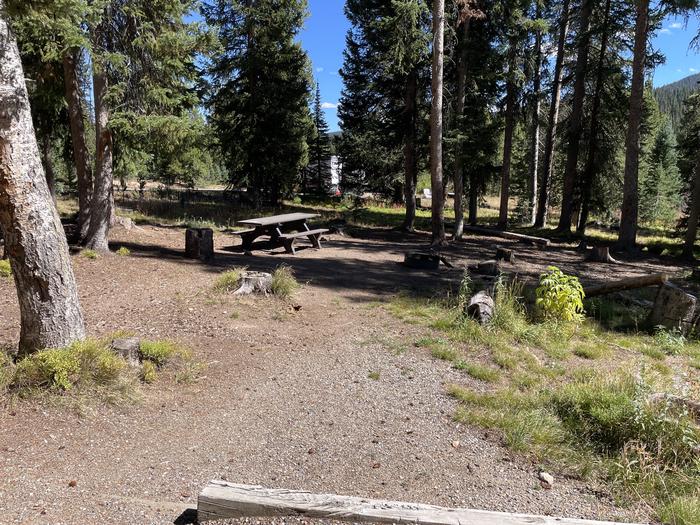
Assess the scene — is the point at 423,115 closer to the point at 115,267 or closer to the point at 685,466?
the point at 115,267

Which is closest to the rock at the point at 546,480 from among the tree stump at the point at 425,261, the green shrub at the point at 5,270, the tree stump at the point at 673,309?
the tree stump at the point at 673,309

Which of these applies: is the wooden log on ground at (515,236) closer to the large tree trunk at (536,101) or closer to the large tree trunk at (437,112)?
the large tree trunk at (437,112)

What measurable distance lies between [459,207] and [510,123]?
216 inches

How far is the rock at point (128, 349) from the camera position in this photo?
4.73m

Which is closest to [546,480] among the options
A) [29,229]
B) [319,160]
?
[29,229]

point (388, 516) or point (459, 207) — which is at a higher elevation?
point (459, 207)

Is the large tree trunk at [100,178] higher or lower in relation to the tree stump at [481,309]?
higher

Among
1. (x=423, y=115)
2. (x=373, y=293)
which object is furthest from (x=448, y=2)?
(x=373, y=293)

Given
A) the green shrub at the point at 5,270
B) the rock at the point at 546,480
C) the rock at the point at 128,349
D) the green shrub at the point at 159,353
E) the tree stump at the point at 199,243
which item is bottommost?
the rock at the point at 546,480

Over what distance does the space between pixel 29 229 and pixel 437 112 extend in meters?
12.9

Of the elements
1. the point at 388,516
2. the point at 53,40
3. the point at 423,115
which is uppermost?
the point at 423,115

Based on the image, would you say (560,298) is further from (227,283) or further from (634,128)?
(634,128)

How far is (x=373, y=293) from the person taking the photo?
9305mm

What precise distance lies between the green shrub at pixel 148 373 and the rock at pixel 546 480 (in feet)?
12.3
